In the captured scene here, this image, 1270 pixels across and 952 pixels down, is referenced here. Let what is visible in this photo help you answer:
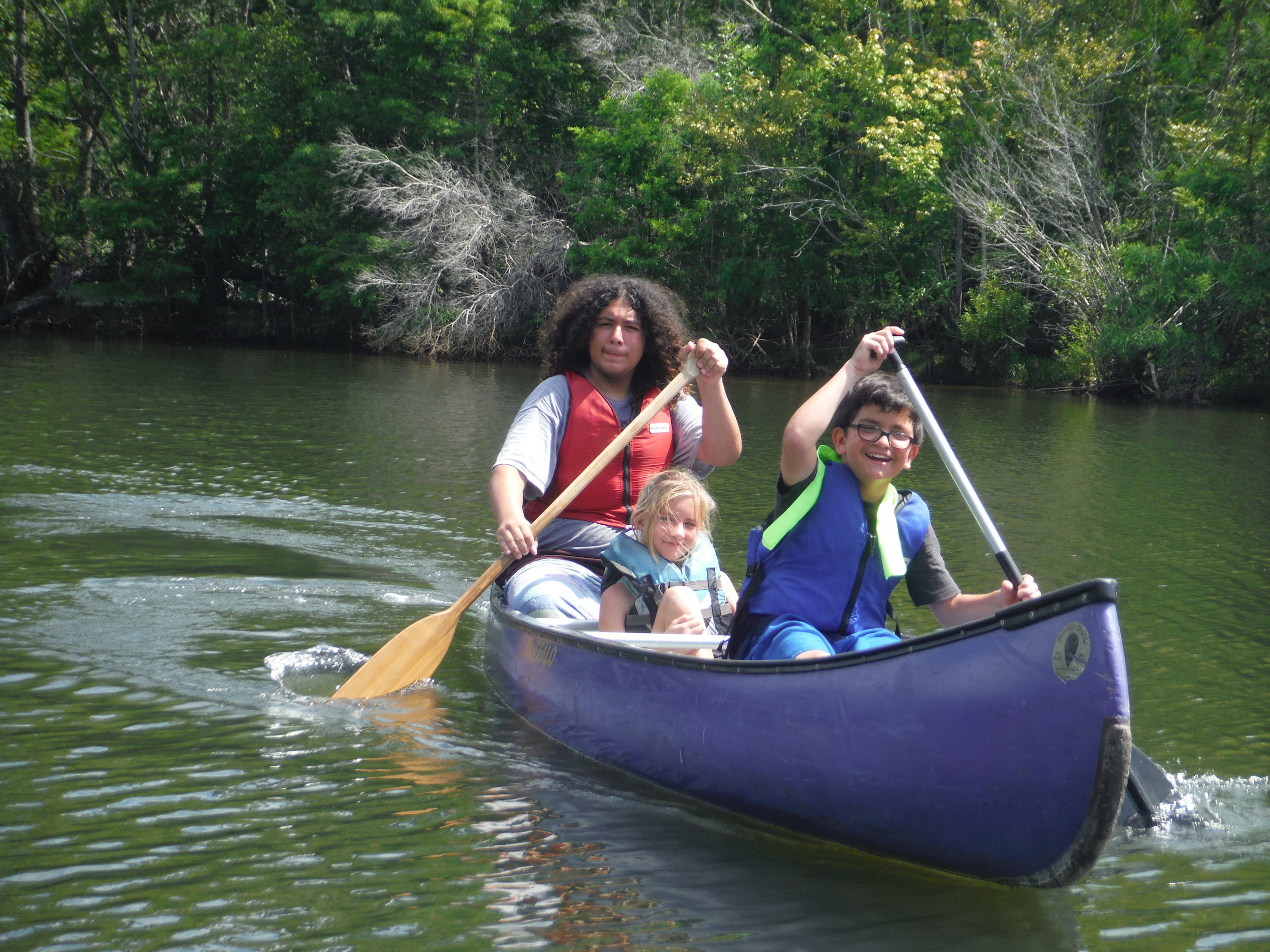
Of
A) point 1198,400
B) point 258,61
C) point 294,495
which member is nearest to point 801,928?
point 294,495

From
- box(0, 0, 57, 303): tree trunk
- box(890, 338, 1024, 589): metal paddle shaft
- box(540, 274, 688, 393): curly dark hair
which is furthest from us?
box(0, 0, 57, 303): tree trunk

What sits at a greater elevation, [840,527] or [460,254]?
[460,254]

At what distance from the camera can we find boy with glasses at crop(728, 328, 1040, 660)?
125 inches

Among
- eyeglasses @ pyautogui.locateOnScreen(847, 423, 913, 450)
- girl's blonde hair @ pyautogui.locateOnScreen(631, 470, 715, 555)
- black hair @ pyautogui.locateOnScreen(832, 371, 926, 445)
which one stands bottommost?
girl's blonde hair @ pyautogui.locateOnScreen(631, 470, 715, 555)

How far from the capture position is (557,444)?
4.55 m

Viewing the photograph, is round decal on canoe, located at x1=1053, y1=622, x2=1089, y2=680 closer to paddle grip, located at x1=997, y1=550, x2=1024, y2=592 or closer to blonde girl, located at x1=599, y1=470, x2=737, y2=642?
paddle grip, located at x1=997, y1=550, x2=1024, y2=592

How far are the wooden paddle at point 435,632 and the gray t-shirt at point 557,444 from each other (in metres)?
0.10

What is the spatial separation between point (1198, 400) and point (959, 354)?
4898 millimetres

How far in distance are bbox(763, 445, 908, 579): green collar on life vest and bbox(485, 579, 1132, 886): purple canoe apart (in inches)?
15.2

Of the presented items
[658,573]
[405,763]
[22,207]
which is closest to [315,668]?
[405,763]

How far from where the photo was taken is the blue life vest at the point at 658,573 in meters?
3.92

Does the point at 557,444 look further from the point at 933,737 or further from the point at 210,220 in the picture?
the point at 210,220

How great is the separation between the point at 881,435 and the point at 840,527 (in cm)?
27

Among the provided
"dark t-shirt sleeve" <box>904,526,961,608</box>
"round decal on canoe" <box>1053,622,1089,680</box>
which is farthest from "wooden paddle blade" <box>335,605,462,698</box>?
"round decal on canoe" <box>1053,622,1089,680</box>
